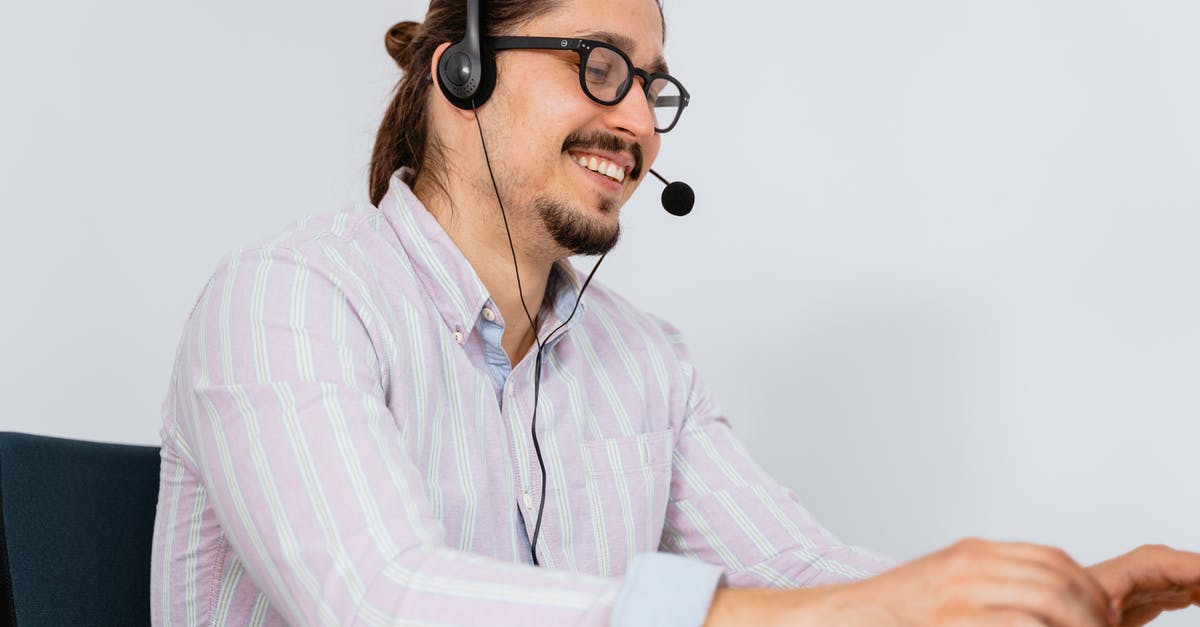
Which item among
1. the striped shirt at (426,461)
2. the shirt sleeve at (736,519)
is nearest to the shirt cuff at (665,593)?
the striped shirt at (426,461)

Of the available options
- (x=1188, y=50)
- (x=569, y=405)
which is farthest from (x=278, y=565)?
(x=1188, y=50)

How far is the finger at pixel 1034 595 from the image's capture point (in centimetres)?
63

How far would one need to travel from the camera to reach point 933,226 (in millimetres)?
1863

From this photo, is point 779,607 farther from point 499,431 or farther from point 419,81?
point 419,81

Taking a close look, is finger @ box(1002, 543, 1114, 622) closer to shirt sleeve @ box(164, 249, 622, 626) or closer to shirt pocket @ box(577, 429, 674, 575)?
shirt sleeve @ box(164, 249, 622, 626)

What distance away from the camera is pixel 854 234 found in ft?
6.47

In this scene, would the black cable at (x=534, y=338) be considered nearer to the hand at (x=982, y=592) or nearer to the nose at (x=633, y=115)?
the nose at (x=633, y=115)

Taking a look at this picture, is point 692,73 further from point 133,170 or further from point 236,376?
point 236,376

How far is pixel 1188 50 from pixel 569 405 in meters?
1.04

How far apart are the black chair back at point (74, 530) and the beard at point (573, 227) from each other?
58 cm

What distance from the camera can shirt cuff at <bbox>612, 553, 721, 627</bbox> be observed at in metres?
0.68

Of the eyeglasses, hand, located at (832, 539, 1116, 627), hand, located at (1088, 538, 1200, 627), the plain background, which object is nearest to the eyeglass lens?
the eyeglasses

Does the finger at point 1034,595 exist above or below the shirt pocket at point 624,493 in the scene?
above

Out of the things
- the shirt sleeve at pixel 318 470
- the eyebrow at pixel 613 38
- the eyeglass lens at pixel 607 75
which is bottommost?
the shirt sleeve at pixel 318 470
